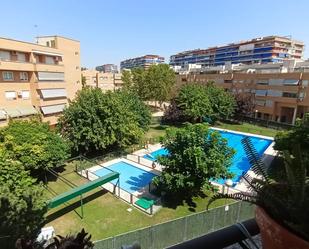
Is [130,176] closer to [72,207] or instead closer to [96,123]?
[96,123]

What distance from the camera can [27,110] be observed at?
82.5ft

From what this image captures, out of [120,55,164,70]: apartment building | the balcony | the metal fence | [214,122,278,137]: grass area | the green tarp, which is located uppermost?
[120,55,164,70]: apartment building

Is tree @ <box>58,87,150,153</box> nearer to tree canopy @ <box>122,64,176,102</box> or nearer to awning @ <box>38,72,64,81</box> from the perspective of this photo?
awning @ <box>38,72,64,81</box>

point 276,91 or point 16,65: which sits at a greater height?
point 16,65

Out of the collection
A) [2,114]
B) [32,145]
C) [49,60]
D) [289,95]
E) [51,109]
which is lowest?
→ [32,145]

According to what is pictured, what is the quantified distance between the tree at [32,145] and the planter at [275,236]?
15.8m

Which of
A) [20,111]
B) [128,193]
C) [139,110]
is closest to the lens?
[128,193]

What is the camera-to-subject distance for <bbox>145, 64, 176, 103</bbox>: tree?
42250mm

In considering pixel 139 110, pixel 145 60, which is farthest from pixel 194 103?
pixel 145 60

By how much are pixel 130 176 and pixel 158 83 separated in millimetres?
26946

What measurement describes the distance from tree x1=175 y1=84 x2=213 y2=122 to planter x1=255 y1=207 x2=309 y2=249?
28.4m

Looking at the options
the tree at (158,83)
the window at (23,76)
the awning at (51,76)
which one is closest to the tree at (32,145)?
the window at (23,76)

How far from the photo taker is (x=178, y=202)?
13.6m

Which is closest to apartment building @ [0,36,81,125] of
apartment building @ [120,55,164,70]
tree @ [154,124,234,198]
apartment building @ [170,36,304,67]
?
tree @ [154,124,234,198]
